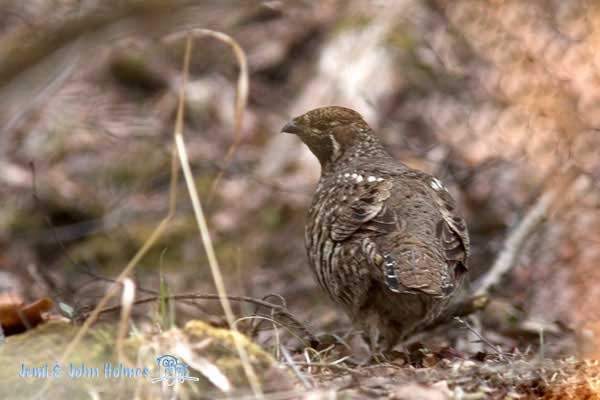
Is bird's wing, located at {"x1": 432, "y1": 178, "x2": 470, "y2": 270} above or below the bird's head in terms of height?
below

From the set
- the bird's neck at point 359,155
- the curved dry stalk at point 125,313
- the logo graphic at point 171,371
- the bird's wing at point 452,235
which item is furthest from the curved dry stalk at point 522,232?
the curved dry stalk at point 125,313

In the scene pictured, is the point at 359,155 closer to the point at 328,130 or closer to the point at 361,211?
the point at 328,130

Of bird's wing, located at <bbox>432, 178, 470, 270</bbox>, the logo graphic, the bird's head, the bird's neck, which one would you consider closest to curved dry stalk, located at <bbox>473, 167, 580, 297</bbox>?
the bird's neck

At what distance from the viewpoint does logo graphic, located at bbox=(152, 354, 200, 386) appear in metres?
3.75

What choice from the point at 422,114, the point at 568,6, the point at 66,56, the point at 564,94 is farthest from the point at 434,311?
the point at 422,114

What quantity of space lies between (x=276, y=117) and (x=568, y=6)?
12.3 ft

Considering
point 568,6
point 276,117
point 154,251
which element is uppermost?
point 568,6

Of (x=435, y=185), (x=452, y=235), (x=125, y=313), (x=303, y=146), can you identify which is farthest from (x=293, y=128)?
(x=303, y=146)

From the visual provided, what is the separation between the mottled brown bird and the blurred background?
1.50 m

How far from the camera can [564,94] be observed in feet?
27.9

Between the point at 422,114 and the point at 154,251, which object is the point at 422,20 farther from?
the point at 154,251

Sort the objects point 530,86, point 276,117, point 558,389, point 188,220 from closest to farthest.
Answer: point 558,389 → point 530,86 → point 188,220 → point 276,117
